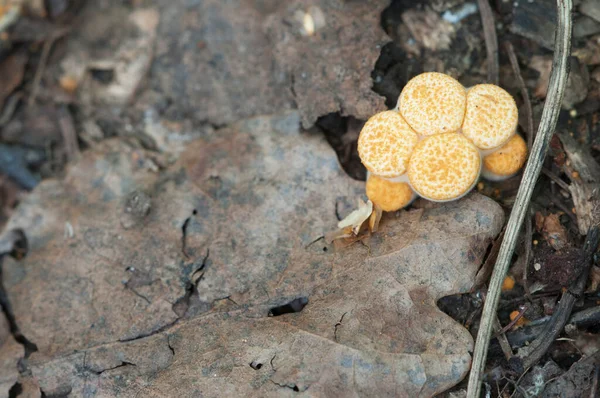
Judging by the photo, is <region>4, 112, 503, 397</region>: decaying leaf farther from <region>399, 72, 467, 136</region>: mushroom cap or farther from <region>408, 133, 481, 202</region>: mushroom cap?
<region>399, 72, 467, 136</region>: mushroom cap

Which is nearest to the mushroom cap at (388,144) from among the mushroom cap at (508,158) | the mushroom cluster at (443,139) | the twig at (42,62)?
the mushroom cluster at (443,139)

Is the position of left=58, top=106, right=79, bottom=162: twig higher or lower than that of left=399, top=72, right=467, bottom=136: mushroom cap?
lower

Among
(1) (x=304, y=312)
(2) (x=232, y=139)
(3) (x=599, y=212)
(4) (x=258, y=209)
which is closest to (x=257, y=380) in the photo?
(1) (x=304, y=312)

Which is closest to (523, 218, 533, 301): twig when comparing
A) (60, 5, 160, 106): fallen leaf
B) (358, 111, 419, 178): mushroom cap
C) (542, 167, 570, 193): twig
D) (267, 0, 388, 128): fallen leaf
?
(542, 167, 570, 193): twig

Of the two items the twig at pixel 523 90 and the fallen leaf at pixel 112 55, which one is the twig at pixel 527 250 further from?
the fallen leaf at pixel 112 55

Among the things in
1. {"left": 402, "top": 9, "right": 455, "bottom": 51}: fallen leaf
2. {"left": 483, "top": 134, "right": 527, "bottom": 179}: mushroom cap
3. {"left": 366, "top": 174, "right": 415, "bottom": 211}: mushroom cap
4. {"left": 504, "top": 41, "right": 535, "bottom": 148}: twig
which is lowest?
{"left": 366, "top": 174, "right": 415, "bottom": 211}: mushroom cap

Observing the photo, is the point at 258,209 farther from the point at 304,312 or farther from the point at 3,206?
the point at 3,206

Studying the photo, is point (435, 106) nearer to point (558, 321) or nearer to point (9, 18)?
point (558, 321)
